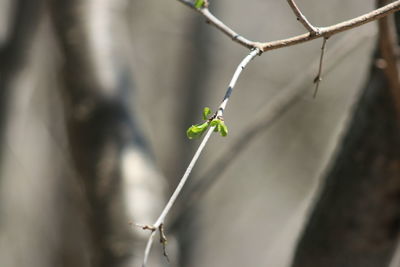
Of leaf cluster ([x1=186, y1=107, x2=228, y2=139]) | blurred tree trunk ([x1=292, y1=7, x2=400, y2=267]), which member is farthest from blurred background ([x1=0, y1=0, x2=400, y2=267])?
leaf cluster ([x1=186, y1=107, x2=228, y2=139])

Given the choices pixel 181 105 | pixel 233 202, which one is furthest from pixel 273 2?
pixel 181 105

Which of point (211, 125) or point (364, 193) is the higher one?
point (211, 125)

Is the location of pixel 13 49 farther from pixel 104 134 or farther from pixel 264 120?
pixel 264 120

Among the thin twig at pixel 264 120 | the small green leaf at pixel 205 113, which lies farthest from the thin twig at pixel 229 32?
the thin twig at pixel 264 120

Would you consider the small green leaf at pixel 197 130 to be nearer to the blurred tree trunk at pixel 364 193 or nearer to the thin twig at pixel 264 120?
the blurred tree trunk at pixel 364 193

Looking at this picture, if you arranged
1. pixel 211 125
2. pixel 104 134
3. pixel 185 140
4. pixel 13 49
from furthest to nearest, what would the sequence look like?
pixel 185 140
pixel 13 49
pixel 104 134
pixel 211 125

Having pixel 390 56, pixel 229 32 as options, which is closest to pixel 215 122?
pixel 229 32

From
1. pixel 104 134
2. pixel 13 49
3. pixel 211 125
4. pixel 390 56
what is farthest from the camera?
pixel 13 49

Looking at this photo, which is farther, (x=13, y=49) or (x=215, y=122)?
(x=13, y=49)

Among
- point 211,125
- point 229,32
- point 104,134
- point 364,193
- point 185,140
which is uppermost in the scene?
point 185,140
